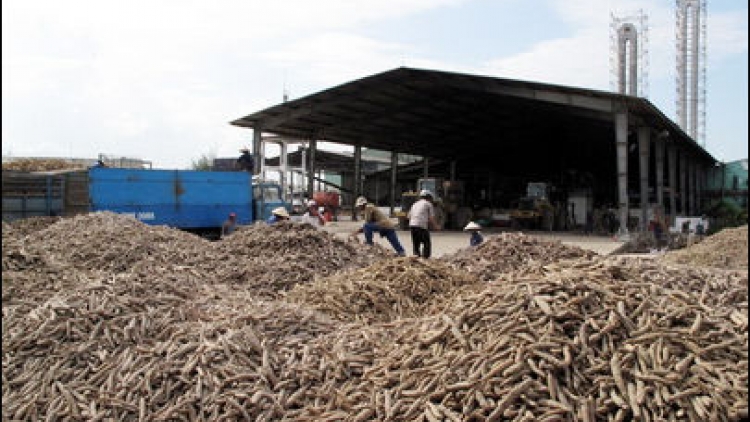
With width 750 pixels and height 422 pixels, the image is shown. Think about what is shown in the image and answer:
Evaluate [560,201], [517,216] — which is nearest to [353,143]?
[517,216]

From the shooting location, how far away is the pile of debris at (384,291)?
5.56 metres

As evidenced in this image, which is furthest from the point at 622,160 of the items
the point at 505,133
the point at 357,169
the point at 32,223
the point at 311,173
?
the point at 32,223

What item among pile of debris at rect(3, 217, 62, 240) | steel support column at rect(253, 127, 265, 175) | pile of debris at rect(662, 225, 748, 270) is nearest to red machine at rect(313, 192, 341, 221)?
steel support column at rect(253, 127, 265, 175)

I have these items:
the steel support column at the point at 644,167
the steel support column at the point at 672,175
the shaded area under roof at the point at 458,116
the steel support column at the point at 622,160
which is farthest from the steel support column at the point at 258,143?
the steel support column at the point at 672,175

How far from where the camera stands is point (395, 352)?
3.94 meters

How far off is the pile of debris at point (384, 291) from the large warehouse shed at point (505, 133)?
1479cm

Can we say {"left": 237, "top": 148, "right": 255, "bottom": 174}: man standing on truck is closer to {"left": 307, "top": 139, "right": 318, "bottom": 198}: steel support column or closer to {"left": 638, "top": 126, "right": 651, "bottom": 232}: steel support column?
{"left": 307, "top": 139, "right": 318, "bottom": 198}: steel support column

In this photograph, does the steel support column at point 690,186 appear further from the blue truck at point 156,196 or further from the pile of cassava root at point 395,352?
the pile of cassava root at point 395,352

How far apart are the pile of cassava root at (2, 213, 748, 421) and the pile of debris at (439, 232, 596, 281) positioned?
3.18 metres

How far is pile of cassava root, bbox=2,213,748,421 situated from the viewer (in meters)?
3.17

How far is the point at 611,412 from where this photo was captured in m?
3.08

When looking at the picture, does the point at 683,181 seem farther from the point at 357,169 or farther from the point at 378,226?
the point at 378,226

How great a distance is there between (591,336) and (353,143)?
27.6 meters

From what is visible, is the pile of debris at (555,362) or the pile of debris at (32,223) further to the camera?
the pile of debris at (32,223)
